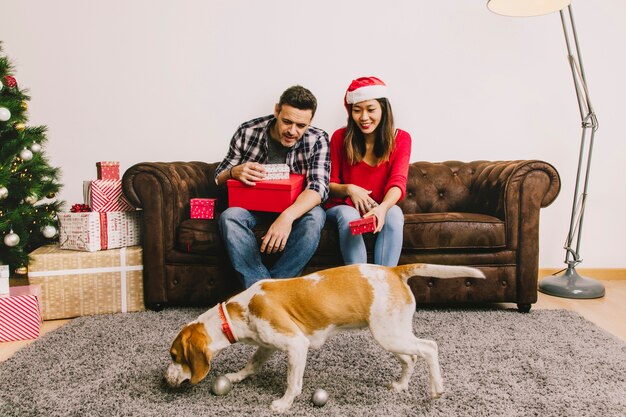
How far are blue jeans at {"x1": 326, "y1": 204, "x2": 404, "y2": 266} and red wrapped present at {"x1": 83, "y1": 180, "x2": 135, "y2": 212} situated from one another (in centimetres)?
114

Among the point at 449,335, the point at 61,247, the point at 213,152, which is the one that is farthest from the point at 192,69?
the point at 449,335

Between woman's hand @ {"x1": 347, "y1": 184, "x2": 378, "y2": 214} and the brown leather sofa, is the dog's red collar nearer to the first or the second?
the brown leather sofa

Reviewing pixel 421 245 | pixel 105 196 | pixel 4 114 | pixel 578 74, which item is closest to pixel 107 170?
pixel 105 196

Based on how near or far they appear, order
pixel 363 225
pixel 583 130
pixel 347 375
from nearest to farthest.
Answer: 1. pixel 347 375
2. pixel 363 225
3. pixel 583 130

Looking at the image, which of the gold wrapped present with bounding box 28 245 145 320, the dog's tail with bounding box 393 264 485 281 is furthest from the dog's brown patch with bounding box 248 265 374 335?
the gold wrapped present with bounding box 28 245 145 320

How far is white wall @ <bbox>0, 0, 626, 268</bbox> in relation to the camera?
117 inches

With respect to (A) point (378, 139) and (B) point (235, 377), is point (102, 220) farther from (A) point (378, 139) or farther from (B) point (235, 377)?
(A) point (378, 139)

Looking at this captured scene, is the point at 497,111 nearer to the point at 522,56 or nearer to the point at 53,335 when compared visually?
the point at 522,56

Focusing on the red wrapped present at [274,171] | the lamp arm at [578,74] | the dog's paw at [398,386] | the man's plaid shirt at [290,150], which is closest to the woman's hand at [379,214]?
the man's plaid shirt at [290,150]

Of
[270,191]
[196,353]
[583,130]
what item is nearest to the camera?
[196,353]

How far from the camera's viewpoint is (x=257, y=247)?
2113 millimetres

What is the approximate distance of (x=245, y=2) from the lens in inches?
118

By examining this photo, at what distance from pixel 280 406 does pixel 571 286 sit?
2.12 meters

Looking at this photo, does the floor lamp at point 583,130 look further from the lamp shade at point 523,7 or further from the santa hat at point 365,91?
the santa hat at point 365,91
